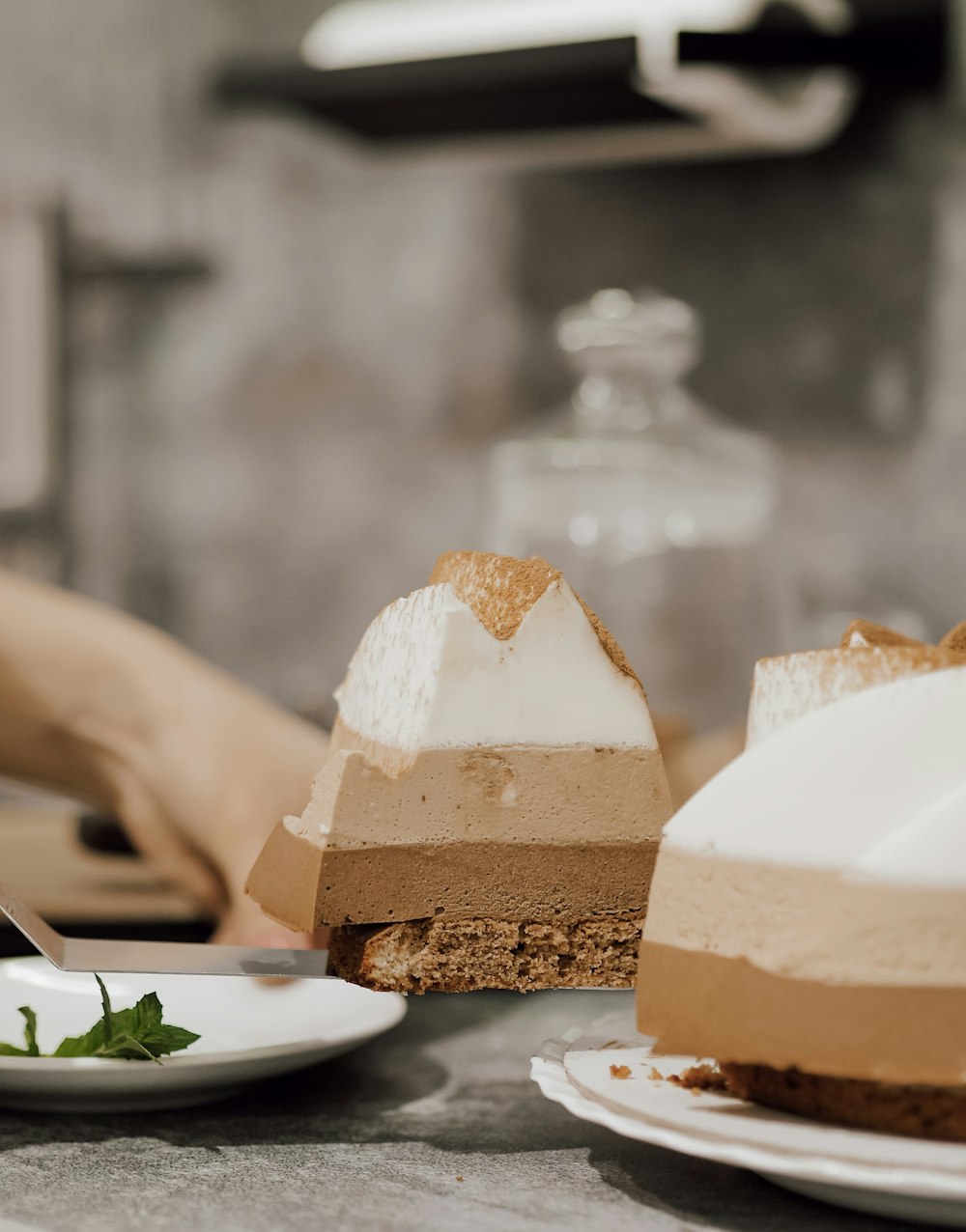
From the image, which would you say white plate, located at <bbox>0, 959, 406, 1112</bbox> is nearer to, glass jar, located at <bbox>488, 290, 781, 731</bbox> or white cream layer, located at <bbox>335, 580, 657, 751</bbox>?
white cream layer, located at <bbox>335, 580, 657, 751</bbox>

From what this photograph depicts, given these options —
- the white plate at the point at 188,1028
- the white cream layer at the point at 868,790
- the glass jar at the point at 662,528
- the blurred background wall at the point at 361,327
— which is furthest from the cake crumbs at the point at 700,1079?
the blurred background wall at the point at 361,327

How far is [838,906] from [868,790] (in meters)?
0.05

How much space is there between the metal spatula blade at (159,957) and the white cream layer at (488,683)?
139 millimetres

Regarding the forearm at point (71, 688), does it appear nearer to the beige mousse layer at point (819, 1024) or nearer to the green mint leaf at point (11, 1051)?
the green mint leaf at point (11, 1051)

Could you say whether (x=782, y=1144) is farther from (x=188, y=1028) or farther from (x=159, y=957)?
(x=188, y=1028)

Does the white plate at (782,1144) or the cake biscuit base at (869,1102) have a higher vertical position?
the cake biscuit base at (869,1102)

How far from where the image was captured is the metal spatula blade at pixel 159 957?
31.6 inches

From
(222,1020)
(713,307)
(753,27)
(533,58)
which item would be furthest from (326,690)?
(222,1020)

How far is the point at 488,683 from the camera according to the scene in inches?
30.6

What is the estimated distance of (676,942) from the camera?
0.69m

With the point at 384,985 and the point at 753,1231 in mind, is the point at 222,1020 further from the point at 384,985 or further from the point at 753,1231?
the point at 753,1231

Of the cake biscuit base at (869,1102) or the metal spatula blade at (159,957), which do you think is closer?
the cake biscuit base at (869,1102)

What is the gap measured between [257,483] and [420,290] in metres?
0.51

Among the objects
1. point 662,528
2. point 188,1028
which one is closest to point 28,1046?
point 188,1028
